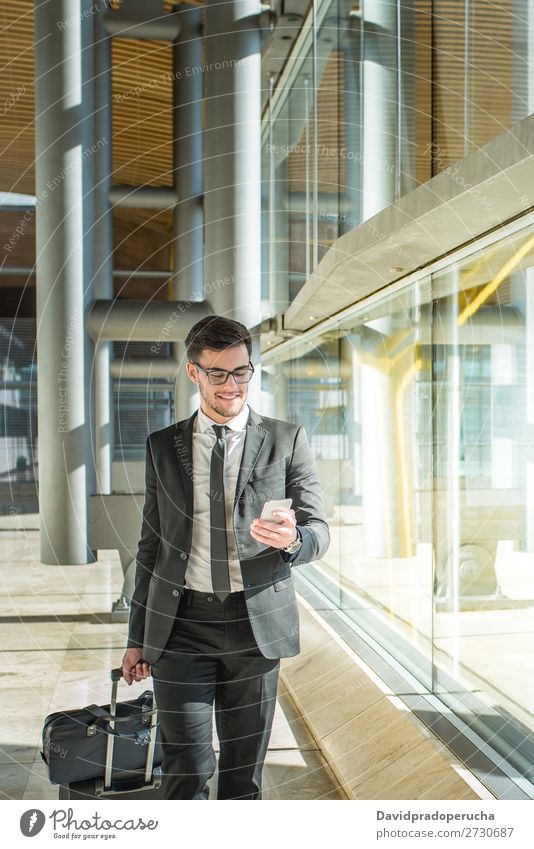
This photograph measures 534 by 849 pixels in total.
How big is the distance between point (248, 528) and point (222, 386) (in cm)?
46

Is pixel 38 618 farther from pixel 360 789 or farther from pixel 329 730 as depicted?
pixel 360 789

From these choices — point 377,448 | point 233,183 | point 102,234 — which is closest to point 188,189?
point 102,234

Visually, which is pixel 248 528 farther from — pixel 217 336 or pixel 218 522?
pixel 217 336

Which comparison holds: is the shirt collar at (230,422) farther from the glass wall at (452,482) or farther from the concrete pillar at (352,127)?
the concrete pillar at (352,127)

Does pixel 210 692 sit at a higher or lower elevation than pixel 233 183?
lower

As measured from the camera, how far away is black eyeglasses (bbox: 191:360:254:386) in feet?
8.78

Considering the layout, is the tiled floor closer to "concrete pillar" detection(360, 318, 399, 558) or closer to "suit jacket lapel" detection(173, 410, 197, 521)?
"concrete pillar" detection(360, 318, 399, 558)

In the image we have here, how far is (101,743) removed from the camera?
3137 millimetres

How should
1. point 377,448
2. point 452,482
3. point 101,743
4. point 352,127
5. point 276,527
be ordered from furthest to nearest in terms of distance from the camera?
point 352,127 → point 377,448 → point 452,482 → point 101,743 → point 276,527

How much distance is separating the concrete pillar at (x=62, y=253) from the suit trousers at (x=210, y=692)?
4961mm

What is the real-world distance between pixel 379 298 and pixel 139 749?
117 inches

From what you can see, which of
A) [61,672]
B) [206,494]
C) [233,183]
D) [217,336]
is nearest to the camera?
[217,336]

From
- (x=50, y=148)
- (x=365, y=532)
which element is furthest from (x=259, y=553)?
(x=50, y=148)

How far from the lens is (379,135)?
572cm
